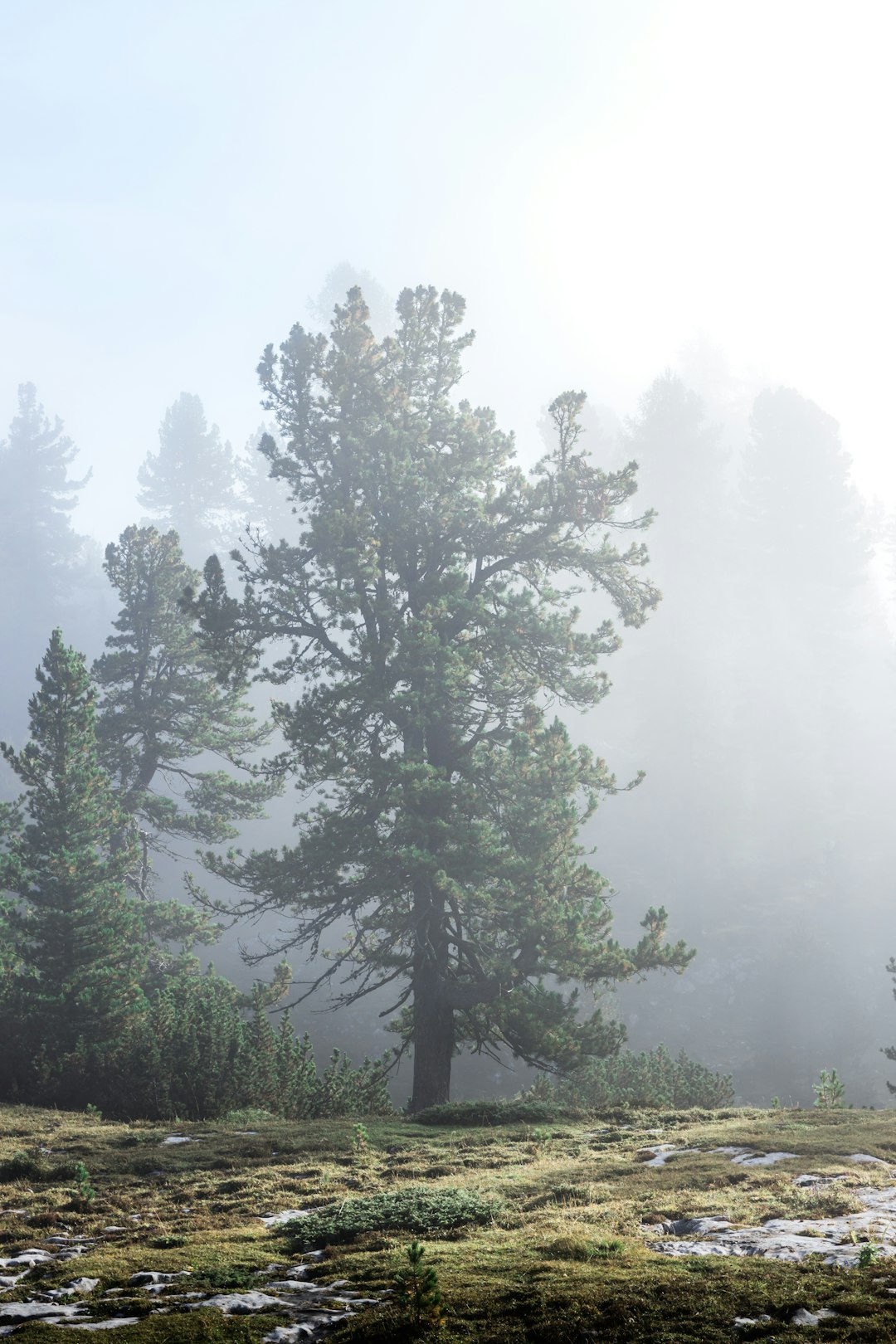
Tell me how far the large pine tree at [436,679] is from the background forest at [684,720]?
12.5ft

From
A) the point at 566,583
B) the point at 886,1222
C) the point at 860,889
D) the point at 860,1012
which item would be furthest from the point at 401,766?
the point at 566,583

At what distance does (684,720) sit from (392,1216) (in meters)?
52.7

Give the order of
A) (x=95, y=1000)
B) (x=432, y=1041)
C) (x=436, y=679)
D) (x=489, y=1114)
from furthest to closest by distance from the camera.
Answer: (x=436, y=679), (x=95, y=1000), (x=432, y=1041), (x=489, y=1114)

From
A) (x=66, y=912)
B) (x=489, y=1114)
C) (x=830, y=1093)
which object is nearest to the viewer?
(x=489, y=1114)

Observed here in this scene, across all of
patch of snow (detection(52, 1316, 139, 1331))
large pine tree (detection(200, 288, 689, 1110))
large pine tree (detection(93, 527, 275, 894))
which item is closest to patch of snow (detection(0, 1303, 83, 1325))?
patch of snow (detection(52, 1316, 139, 1331))

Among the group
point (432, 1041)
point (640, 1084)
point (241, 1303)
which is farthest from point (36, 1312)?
point (640, 1084)

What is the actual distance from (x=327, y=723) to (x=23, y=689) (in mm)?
60349

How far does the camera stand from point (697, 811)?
51.9 m

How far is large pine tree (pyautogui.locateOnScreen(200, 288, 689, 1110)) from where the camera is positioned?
15.5 meters

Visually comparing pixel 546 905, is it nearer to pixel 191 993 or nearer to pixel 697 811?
pixel 191 993

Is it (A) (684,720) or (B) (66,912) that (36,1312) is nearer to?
(B) (66,912)

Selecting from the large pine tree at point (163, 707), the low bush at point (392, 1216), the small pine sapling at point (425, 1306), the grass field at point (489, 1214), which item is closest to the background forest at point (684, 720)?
the large pine tree at point (163, 707)

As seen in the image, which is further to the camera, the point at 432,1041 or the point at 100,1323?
the point at 432,1041

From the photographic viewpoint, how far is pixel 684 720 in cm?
5712
